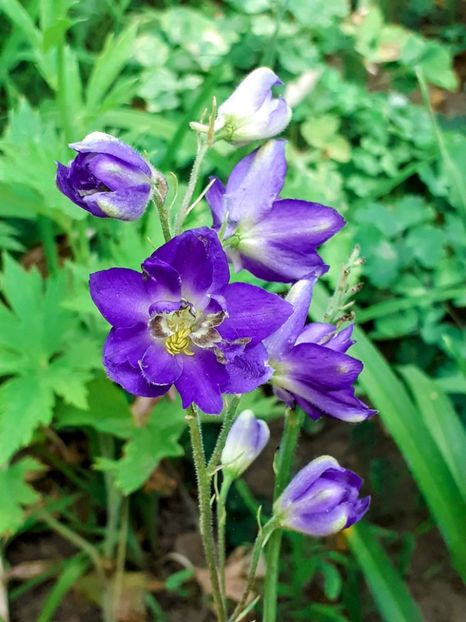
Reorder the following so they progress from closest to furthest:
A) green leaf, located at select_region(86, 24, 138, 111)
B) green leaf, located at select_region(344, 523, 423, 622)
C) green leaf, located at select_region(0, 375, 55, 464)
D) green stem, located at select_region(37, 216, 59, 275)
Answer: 1. green leaf, located at select_region(344, 523, 423, 622)
2. green leaf, located at select_region(0, 375, 55, 464)
3. green leaf, located at select_region(86, 24, 138, 111)
4. green stem, located at select_region(37, 216, 59, 275)

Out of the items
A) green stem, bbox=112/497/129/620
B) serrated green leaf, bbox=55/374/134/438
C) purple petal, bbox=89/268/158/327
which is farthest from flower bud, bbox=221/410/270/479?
green stem, bbox=112/497/129/620

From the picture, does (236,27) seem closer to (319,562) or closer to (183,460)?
(183,460)

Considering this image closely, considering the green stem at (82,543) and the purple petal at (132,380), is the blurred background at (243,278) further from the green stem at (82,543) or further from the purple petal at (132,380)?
the purple petal at (132,380)

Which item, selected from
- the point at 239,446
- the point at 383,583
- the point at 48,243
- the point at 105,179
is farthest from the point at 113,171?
the point at 48,243

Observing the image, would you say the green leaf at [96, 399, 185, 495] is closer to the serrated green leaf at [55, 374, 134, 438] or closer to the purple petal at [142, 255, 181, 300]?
the serrated green leaf at [55, 374, 134, 438]

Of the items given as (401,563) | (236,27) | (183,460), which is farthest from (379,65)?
(401,563)

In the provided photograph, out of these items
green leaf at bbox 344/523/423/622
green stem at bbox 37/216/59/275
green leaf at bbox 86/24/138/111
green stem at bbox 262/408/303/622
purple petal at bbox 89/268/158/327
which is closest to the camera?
purple petal at bbox 89/268/158/327

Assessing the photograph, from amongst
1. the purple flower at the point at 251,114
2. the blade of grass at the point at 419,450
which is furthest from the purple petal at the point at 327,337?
the blade of grass at the point at 419,450
